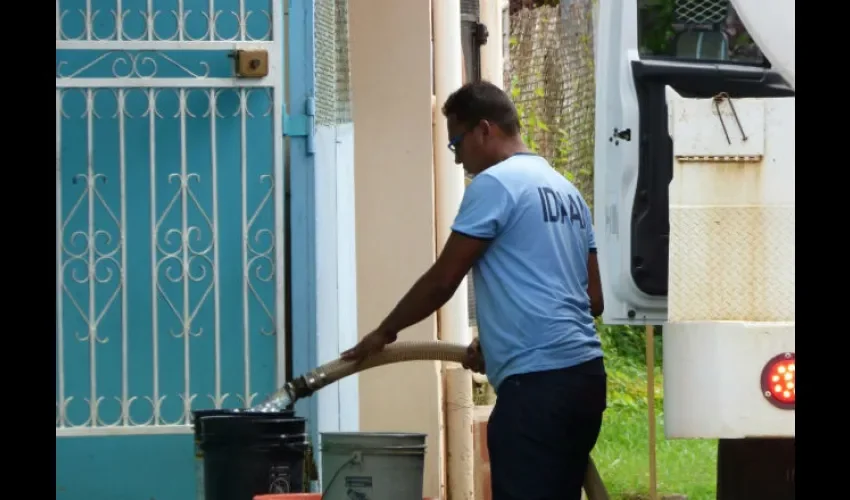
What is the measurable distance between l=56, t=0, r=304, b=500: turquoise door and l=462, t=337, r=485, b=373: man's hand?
1.13m

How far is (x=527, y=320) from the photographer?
4.73 m

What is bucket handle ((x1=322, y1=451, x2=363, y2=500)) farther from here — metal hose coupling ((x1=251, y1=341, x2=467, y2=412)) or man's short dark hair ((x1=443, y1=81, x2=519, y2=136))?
man's short dark hair ((x1=443, y1=81, x2=519, y2=136))

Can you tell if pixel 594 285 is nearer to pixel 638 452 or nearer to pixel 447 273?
pixel 447 273

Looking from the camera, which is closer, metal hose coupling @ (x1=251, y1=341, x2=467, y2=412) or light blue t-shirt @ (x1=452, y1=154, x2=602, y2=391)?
light blue t-shirt @ (x1=452, y1=154, x2=602, y2=391)

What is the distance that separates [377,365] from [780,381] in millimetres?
1545

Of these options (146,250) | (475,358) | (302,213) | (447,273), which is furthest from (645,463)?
(447,273)

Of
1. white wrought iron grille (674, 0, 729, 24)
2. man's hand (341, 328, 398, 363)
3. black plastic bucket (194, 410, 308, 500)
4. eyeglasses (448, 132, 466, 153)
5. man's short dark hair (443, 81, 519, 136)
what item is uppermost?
white wrought iron grille (674, 0, 729, 24)

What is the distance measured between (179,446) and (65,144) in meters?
1.29

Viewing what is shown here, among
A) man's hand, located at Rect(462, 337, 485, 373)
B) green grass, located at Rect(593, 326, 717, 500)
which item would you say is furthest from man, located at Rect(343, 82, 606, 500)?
green grass, located at Rect(593, 326, 717, 500)

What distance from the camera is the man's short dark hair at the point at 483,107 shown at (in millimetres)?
5016

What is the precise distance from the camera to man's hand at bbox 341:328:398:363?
4.96 metres

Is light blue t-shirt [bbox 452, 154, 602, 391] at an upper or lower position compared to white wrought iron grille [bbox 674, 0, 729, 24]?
lower
